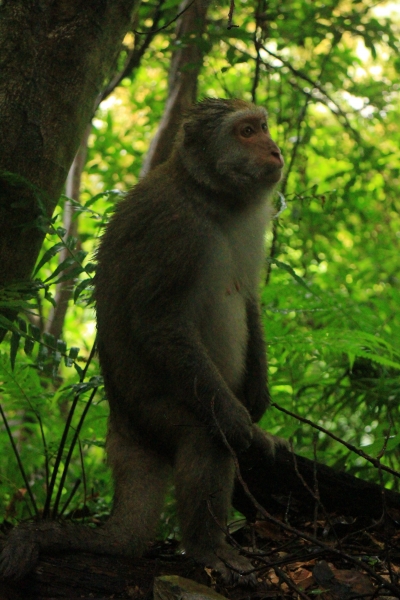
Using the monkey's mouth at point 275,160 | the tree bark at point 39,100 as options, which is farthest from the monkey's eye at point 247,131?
the tree bark at point 39,100

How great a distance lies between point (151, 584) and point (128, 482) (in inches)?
25.6

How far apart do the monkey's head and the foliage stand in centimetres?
62

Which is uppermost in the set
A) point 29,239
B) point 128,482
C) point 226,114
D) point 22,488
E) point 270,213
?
point 226,114

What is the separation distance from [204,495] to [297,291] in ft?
7.15

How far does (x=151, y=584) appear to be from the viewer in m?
3.24

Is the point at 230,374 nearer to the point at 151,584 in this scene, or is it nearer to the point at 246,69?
the point at 151,584

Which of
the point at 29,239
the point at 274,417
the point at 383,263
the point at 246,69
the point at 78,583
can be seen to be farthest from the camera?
the point at 246,69

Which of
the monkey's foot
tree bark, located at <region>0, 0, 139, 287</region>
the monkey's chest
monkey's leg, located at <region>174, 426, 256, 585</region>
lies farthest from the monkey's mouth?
the monkey's foot

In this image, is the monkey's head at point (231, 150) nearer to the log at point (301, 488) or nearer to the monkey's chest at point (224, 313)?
the monkey's chest at point (224, 313)

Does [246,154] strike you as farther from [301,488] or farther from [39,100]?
[301,488]

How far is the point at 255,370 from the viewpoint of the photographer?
4.43m

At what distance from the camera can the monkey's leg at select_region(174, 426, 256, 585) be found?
3512 millimetres

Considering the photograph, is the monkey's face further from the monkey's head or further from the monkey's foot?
the monkey's foot

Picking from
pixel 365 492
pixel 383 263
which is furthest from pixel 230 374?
pixel 383 263
